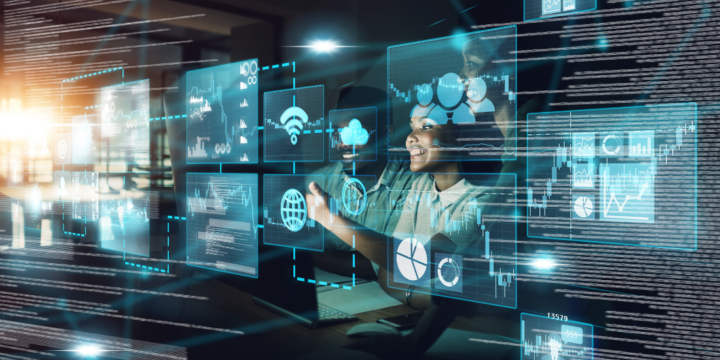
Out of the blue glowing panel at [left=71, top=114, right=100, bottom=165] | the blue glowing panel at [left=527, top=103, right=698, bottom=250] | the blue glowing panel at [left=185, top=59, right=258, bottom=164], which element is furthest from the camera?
the blue glowing panel at [left=71, top=114, right=100, bottom=165]

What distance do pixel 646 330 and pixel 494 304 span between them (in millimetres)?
335

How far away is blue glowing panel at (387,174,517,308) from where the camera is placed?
1108 mm

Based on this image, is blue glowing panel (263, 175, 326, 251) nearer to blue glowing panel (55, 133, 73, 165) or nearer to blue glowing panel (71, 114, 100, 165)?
blue glowing panel (71, 114, 100, 165)

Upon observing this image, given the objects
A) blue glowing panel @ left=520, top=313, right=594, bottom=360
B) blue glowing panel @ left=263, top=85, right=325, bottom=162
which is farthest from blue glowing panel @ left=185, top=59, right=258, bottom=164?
blue glowing panel @ left=520, top=313, right=594, bottom=360

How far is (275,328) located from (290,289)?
0.16 m

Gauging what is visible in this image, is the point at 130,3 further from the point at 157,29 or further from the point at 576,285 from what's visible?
the point at 576,285

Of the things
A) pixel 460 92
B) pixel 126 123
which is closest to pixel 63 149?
pixel 126 123

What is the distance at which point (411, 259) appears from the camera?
1.25 metres

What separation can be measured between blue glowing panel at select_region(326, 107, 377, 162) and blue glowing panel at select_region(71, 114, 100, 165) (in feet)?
4.13

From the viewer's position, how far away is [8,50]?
7.31ft

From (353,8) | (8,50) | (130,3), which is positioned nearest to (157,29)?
(130,3)

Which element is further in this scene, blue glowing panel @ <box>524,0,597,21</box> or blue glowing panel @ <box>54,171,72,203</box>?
blue glowing panel @ <box>54,171,72,203</box>

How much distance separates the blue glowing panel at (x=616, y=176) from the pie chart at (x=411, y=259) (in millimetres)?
305

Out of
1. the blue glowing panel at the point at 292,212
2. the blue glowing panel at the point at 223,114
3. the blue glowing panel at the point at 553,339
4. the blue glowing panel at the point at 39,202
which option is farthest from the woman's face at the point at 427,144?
the blue glowing panel at the point at 39,202
